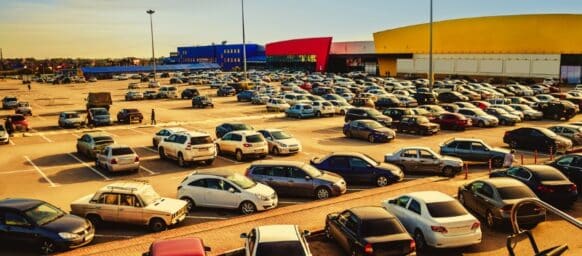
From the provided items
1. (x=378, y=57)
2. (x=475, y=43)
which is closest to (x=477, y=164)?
(x=475, y=43)

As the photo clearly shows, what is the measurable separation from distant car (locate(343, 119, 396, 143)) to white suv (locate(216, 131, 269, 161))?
7807 mm

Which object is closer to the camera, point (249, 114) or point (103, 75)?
point (249, 114)

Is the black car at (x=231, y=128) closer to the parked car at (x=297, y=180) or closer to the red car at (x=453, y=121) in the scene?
the parked car at (x=297, y=180)

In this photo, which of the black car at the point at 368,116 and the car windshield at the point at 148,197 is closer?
the car windshield at the point at 148,197

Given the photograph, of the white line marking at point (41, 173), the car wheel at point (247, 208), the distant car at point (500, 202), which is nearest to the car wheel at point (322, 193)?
the car wheel at point (247, 208)

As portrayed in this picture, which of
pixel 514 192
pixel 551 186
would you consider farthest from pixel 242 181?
pixel 551 186

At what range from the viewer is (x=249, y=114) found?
49.7 metres

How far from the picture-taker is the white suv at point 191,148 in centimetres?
2506

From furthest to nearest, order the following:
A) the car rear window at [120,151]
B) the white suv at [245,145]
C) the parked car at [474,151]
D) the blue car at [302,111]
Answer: the blue car at [302,111]
the white suv at [245,145]
the parked car at [474,151]
the car rear window at [120,151]

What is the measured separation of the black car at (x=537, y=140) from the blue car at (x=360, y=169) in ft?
34.9

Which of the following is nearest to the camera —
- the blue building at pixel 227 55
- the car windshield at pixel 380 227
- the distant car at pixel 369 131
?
the car windshield at pixel 380 227

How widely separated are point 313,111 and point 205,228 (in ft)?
98.1

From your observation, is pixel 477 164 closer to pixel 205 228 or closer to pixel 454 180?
pixel 454 180

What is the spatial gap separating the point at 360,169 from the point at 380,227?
8.61 m
